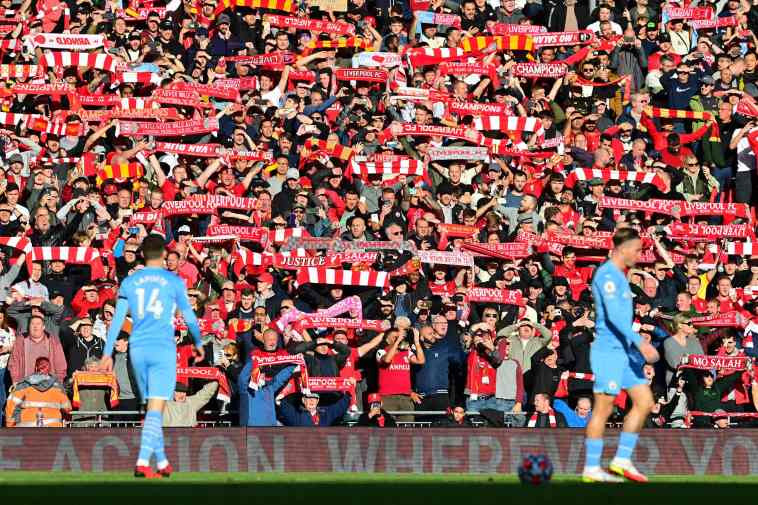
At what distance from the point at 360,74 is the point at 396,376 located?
7730 millimetres

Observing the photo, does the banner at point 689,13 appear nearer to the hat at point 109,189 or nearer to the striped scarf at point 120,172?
the striped scarf at point 120,172

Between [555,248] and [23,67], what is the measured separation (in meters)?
9.89

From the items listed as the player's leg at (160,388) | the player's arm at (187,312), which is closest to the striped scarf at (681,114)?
the player's arm at (187,312)

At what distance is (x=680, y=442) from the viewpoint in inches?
685

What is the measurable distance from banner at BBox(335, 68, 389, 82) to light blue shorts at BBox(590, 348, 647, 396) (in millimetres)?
13288

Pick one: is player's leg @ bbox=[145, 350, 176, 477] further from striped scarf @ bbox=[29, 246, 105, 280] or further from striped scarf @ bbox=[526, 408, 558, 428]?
striped scarf @ bbox=[29, 246, 105, 280]

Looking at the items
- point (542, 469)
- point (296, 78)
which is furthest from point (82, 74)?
point (542, 469)

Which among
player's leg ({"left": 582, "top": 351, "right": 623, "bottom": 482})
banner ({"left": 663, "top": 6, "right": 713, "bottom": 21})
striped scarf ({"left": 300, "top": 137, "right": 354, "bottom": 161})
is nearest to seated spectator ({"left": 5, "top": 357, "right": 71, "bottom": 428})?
striped scarf ({"left": 300, "top": 137, "right": 354, "bottom": 161})

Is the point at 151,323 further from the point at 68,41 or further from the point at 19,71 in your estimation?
the point at 19,71

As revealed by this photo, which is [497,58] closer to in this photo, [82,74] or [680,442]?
[82,74]
